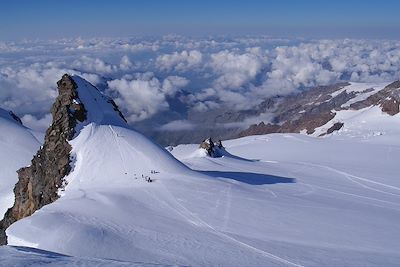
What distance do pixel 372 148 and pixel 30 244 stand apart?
7107 cm

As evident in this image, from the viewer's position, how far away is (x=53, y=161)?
38.0 meters

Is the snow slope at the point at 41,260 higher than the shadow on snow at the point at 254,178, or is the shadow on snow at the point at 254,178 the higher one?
the shadow on snow at the point at 254,178

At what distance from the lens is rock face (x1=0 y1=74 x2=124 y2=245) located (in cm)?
3656

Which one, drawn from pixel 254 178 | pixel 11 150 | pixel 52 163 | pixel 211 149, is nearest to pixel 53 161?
pixel 52 163

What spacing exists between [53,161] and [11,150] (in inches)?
1314

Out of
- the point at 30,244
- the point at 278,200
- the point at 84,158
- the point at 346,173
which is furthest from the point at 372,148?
the point at 30,244

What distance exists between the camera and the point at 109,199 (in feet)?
96.6

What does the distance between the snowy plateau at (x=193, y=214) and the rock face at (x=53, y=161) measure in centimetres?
85

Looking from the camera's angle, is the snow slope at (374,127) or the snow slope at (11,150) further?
the snow slope at (374,127)

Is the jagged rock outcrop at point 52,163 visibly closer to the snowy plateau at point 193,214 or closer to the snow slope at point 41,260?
the snowy plateau at point 193,214

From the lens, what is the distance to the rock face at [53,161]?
3656 centimetres

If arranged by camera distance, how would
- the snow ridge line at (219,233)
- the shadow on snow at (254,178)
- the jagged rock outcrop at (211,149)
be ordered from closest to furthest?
the snow ridge line at (219,233)
the shadow on snow at (254,178)
the jagged rock outcrop at (211,149)

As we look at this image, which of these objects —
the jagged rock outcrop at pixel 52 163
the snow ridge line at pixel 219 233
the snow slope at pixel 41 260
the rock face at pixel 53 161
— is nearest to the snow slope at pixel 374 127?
the rock face at pixel 53 161

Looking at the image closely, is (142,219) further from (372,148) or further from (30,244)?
(372,148)
